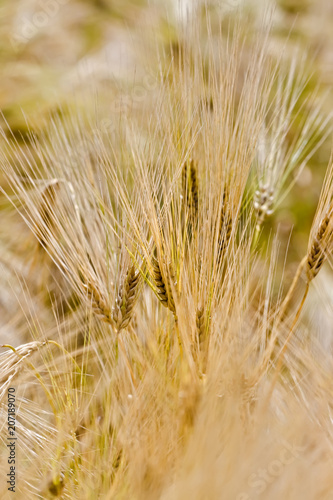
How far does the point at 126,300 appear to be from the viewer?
→ 0.39 m

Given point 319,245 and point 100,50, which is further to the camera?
point 100,50

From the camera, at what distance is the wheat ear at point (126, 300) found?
0.39 m

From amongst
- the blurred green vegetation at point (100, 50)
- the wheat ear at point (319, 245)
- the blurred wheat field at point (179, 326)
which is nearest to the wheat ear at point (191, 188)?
the blurred wheat field at point (179, 326)

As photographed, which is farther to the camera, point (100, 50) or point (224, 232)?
point (100, 50)

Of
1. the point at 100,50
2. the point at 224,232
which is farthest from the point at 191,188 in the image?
the point at 100,50

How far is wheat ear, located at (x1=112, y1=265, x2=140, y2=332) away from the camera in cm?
39

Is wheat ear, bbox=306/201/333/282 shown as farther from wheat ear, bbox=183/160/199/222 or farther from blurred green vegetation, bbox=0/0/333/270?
blurred green vegetation, bbox=0/0/333/270

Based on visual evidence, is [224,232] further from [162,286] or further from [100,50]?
[100,50]

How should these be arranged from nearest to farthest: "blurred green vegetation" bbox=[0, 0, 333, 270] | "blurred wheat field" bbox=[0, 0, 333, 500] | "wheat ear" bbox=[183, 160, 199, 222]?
"blurred wheat field" bbox=[0, 0, 333, 500] < "wheat ear" bbox=[183, 160, 199, 222] < "blurred green vegetation" bbox=[0, 0, 333, 270]

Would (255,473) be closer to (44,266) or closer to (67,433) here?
(67,433)

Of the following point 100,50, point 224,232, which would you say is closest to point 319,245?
point 224,232

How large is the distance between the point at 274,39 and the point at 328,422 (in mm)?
677

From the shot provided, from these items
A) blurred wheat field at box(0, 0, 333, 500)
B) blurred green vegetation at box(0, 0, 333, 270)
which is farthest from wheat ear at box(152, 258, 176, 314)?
blurred green vegetation at box(0, 0, 333, 270)

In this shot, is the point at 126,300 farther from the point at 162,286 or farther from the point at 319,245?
the point at 319,245
